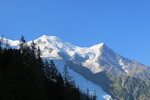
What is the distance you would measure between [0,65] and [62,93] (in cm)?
1548

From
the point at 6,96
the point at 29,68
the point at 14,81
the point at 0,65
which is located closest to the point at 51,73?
the point at 0,65

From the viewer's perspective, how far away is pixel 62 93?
253ft

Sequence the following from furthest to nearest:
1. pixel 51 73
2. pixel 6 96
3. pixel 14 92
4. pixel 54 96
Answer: pixel 51 73 → pixel 54 96 → pixel 14 92 → pixel 6 96

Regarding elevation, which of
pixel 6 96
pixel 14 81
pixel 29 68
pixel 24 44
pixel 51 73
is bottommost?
pixel 6 96

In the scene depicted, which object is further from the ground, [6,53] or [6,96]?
[6,53]

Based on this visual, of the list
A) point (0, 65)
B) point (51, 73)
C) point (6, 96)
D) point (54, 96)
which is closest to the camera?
point (6, 96)

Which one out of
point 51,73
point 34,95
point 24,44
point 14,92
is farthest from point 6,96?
point 24,44

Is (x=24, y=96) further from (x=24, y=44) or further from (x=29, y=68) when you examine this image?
(x=24, y=44)

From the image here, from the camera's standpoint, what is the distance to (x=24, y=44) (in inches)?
4163

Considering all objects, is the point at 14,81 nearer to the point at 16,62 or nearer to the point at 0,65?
the point at 16,62

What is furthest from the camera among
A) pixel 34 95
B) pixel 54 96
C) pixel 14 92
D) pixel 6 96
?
pixel 54 96

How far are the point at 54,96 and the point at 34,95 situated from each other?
64.8 feet

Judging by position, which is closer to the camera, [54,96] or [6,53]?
[54,96]

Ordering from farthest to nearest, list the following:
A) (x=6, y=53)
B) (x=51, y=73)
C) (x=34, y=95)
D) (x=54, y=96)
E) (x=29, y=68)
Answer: (x=51, y=73), (x=6, y=53), (x=54, y=96), (x=29, y=68), (x=34, y=95)
